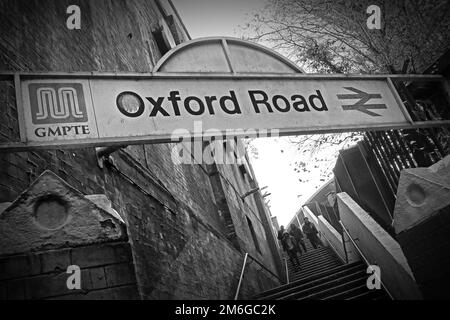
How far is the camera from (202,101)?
7.45 ft

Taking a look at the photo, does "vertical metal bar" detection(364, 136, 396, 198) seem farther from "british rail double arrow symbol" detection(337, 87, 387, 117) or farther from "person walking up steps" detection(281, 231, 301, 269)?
"person walking up steps" detection(281, 231, 301, 269)

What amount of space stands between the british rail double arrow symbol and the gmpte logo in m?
2.00

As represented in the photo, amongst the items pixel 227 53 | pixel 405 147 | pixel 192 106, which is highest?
pixel 227 53

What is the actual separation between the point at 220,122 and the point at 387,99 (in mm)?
1601

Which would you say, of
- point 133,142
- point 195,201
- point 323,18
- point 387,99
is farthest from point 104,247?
point 323,18

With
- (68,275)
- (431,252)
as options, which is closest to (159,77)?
(68,275)

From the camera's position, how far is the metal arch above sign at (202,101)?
185 centimetres

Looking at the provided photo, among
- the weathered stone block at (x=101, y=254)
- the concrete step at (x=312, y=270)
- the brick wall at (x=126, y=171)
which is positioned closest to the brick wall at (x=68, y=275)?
the weathered stone block at (x=101, y=254)

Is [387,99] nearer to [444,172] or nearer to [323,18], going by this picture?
[444,172]

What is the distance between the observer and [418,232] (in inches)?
120

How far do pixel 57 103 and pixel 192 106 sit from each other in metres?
0.85

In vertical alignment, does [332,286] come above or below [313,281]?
below

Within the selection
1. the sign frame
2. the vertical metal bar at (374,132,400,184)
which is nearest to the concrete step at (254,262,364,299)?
the vertical metal bar at (374,132,400,184)

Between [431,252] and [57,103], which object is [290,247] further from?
[57,103]
